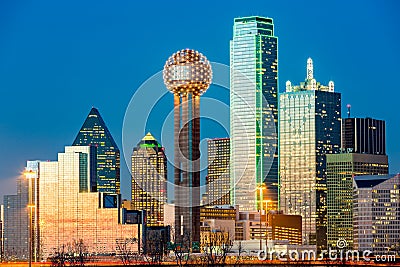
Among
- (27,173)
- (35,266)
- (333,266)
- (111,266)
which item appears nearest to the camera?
(27,173)

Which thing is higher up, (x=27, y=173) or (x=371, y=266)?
(x=27, y=173)

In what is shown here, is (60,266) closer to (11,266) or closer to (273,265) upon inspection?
(11,266)

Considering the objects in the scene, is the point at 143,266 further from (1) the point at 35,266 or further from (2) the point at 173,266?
(1) the point at 35,266

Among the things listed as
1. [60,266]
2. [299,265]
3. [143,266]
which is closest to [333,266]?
[299,265]

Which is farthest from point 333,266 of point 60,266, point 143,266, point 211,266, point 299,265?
point 60,266

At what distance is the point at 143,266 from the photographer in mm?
156375

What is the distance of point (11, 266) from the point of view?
15725 cm

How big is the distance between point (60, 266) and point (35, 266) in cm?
466

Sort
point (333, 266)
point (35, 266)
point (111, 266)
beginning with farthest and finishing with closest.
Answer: point (35, 266), point (111, 266), point (333, 266)

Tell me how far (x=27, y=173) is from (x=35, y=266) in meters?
40.3

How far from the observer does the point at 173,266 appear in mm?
159125

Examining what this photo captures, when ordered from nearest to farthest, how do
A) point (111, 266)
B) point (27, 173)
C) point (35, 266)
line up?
1. point (27, 173)
2. point (111, 266)
3. point (35, 266)

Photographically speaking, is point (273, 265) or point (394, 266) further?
point (273, 265)

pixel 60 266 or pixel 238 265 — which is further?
pixel 60 266
